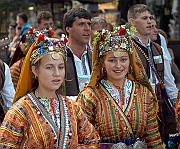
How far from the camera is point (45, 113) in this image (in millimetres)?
4031

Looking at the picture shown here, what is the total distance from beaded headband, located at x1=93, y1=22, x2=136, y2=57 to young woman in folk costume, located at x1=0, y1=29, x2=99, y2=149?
56 cm

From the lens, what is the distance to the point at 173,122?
18.3ft

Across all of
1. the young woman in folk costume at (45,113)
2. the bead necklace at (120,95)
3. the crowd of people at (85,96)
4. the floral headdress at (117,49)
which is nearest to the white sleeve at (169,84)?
the crowd of people at (85,96)

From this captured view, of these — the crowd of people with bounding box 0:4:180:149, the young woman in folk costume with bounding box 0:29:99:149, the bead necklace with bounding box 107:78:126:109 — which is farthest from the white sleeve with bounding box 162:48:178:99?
the young woman in folk costume with bounding box 0:29:99:149

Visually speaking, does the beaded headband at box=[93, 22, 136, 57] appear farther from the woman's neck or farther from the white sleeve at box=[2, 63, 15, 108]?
the white sleeve at box=[2, 63, 15, 108]

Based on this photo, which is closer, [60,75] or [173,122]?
[60,75]

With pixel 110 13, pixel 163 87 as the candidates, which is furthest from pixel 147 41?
pixel 110 13

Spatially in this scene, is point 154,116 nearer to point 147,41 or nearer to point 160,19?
point 147,41

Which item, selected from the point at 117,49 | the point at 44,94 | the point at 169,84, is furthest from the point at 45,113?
the point at 169,84

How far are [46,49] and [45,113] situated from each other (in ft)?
1.60

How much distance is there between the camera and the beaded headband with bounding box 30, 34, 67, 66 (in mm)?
4113

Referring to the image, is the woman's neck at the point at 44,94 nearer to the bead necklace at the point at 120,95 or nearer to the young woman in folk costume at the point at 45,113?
the young woman in folk costume at the point at 45,113

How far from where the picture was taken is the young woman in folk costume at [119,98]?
4.55m

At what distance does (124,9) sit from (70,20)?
528 cm
